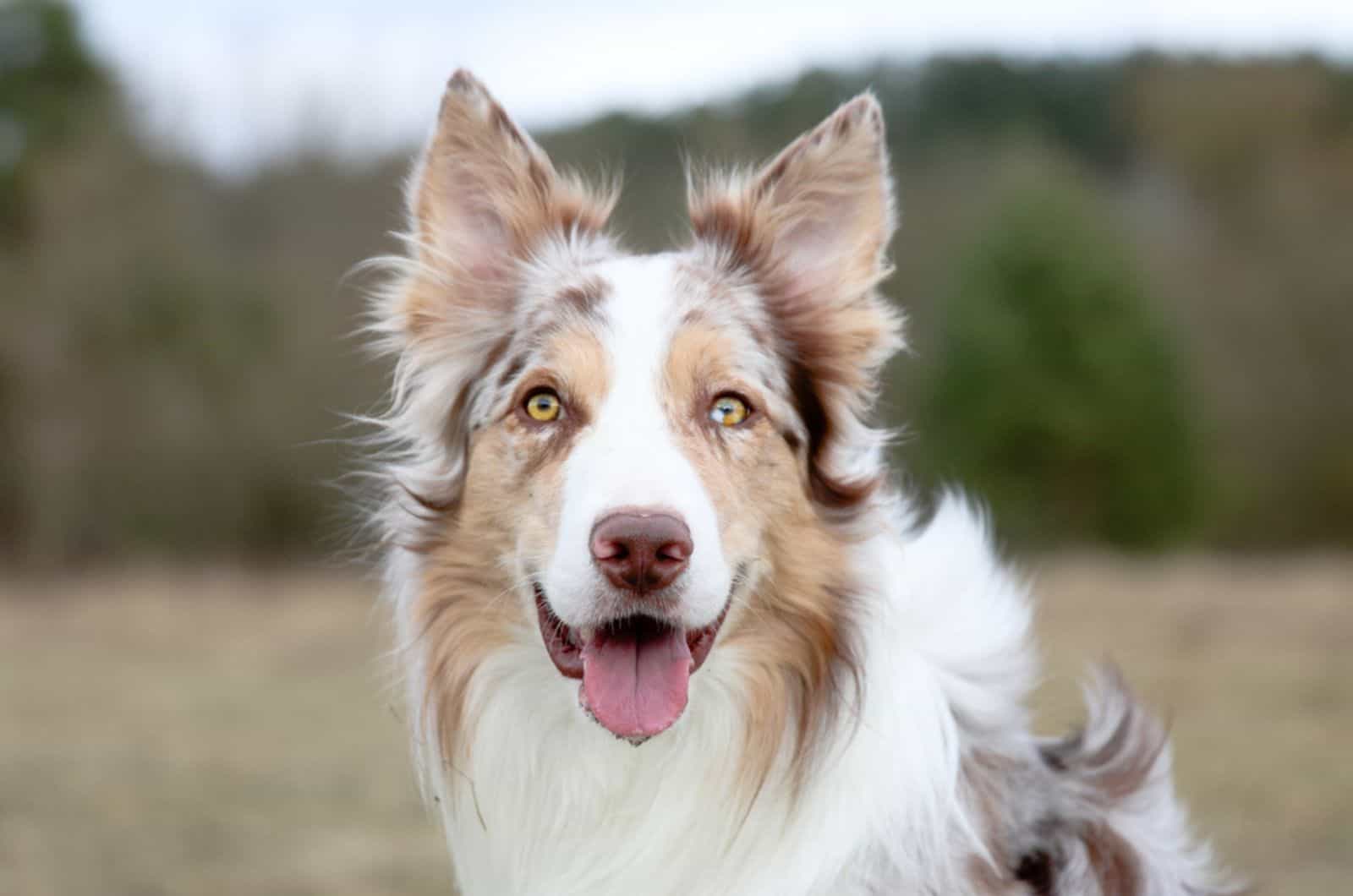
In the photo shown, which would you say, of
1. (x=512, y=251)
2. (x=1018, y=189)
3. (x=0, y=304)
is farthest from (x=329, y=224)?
(x=512, y=251)

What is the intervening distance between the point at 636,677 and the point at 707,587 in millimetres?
334

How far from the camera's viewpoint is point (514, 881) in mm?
4207

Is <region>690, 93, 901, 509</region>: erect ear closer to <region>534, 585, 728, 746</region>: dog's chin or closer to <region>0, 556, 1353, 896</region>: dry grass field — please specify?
<region>534, 585, 728, 746</region>: dog's chin

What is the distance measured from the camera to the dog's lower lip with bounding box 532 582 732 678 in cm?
391

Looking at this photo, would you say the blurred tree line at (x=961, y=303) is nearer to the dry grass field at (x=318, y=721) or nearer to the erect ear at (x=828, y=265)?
the dry grass field at (x=318, y=721)

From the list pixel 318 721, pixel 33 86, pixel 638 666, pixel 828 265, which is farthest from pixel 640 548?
pixel 33 86

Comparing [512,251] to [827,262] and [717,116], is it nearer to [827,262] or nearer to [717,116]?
[827,262]

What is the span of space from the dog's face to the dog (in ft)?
0.03

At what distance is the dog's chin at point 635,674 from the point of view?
3779 millimetres

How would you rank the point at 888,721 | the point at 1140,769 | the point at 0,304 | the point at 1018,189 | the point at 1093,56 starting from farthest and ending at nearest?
the point at 1093,56 → the point at 1018,189 → the point at 0,304 → the point at 1140,769 → the point at 888,721

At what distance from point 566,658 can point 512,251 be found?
1.44 meters

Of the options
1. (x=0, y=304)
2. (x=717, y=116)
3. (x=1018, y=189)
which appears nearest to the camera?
(x=717, y=116)

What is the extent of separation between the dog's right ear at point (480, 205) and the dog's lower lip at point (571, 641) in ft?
3.70

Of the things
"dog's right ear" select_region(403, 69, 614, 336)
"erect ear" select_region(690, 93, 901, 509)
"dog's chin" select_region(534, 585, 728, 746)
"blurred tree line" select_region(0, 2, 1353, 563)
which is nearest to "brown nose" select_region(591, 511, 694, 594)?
"dog's chin" select_region(534, 585, 728, 746)
